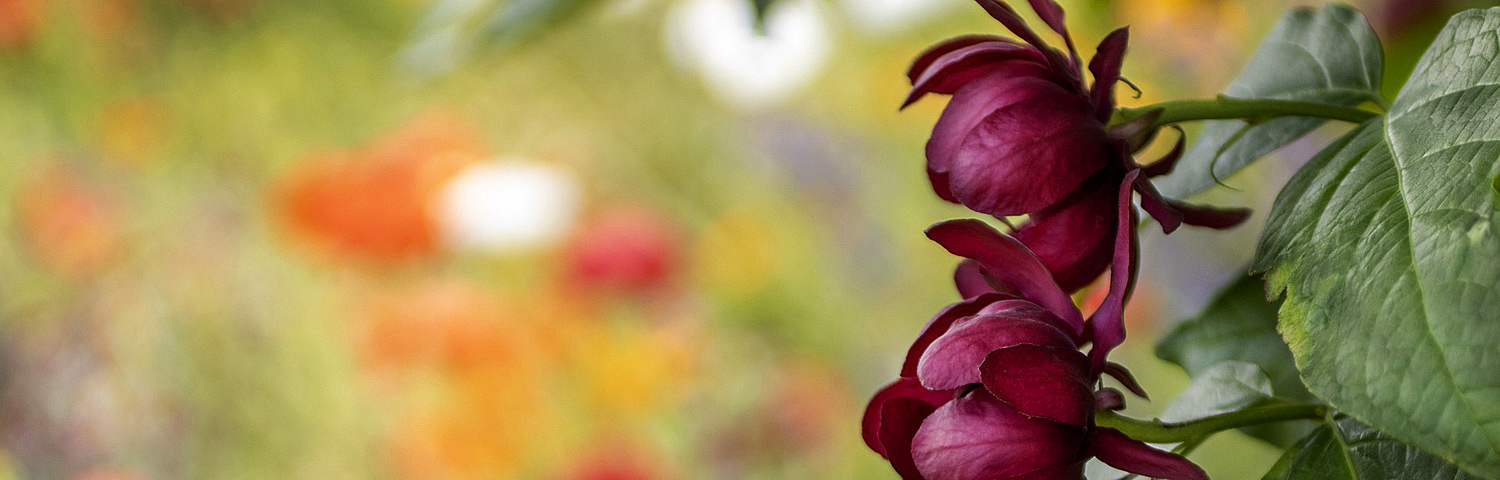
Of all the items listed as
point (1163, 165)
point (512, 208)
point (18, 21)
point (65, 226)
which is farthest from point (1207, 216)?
point (18, 21)

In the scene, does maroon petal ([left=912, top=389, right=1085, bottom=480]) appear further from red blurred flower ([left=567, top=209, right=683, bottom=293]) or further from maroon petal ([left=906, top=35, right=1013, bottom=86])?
red blurred flower ([left=567, top=209, right=683, bottom=293])

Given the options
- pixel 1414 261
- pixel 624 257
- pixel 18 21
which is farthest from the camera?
pixel 18 21

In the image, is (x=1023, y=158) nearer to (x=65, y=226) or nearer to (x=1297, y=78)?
(x=1297, y=78)

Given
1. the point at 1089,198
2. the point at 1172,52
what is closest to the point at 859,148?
the point at 1172,52

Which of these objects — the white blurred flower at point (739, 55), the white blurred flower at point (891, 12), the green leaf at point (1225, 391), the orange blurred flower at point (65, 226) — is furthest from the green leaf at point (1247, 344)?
the orange blurred flower at point (65, 226)

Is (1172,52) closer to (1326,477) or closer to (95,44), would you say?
(1326,477)

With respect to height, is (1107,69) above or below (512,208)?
below
